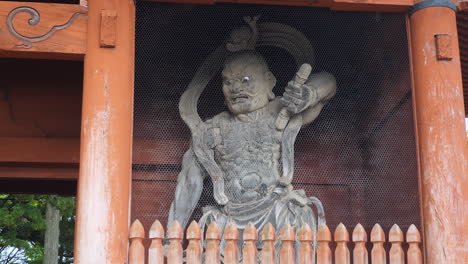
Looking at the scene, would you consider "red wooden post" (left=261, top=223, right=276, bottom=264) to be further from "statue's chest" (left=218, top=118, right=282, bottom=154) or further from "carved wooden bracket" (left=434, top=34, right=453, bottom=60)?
"carved wooden bracket" (left=434, top=34, right=453, bottom=60)

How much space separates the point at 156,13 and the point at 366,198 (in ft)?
7.25

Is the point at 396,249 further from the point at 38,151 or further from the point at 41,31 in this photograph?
the point at 38,151

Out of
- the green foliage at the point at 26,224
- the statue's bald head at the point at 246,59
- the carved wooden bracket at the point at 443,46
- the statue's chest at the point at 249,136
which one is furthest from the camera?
the green foliage at the point at 26,224

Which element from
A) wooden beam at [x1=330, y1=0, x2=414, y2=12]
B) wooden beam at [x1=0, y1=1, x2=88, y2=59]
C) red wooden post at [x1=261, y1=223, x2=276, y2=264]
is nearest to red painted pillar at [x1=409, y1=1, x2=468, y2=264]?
wooden beam at [x1=330, y1=0, x2=414, y2=12]

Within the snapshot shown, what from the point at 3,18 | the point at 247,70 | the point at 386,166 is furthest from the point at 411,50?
the point at 3,18

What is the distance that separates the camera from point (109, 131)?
5.09 metres

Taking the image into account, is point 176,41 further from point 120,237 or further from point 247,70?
point 120,237

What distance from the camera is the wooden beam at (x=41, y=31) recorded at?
17.3 ft

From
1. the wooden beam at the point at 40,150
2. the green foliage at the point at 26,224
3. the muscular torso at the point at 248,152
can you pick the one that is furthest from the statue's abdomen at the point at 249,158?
the green foliage at the point at 26,224

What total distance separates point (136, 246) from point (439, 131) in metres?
2.18

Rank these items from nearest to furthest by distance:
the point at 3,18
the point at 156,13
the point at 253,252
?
the point at 253,252 → the point at 3,18 → the point at 156,13

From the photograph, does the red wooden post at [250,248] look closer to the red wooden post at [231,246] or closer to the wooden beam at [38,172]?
the red wooden post at [231,246]

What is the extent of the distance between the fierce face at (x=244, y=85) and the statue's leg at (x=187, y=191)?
0.56 meters

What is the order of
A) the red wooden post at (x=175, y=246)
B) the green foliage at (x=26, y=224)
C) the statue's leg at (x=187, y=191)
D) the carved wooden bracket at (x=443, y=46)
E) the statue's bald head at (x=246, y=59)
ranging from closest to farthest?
the red wooden post at (x=175, y=246) → the carved wooden bracket at (x=443, y=46) → the statue's leg at (x=187, y=191) → the statue's bald head at (x=246, y=59) → the green foliage at (x=26, y=224)
